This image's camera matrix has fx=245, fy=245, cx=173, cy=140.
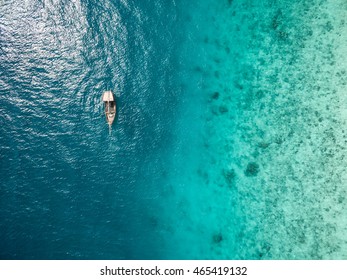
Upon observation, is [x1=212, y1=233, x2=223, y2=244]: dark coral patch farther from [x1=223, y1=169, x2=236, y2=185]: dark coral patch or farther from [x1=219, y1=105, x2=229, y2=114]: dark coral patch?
[x1=219, y1=105, x2=229, y2=114]: dark coral patch

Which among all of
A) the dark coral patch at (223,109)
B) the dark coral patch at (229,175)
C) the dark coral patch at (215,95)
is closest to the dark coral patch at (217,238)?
the dark coral patch at (229,175)

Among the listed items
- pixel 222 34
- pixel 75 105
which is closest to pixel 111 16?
pixel 75 105

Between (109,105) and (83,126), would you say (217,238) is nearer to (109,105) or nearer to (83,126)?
(109,105)

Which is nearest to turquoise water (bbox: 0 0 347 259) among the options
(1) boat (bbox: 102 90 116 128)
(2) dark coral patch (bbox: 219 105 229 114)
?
(2) dark coral patch (bbox: 219 105 229 114)

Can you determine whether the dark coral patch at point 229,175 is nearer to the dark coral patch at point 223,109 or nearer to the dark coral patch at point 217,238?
the dark coral patch at point 217,238

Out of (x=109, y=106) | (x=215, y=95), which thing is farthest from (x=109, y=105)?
(x=215, y=95)

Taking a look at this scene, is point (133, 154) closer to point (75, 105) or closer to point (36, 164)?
point (75, 105)
